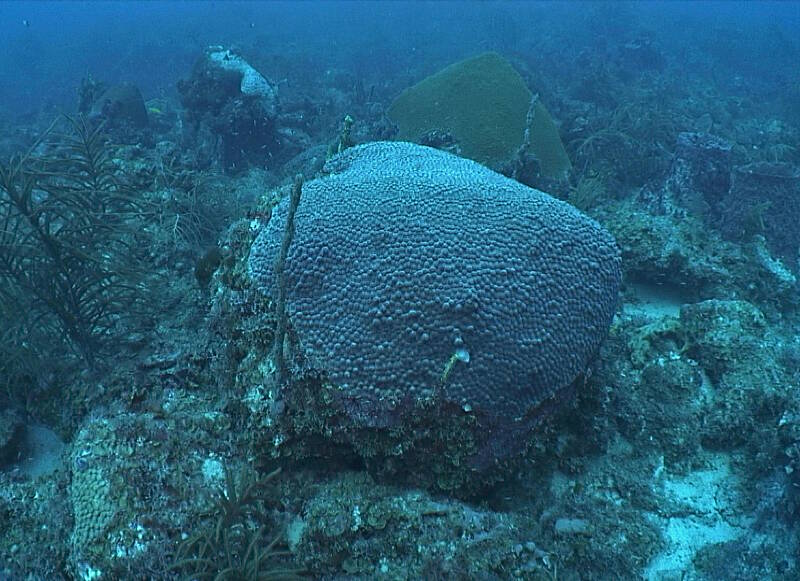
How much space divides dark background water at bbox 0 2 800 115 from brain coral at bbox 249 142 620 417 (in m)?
16.2

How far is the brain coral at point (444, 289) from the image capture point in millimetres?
2900

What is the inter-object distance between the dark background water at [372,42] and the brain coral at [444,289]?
16168 millimetres

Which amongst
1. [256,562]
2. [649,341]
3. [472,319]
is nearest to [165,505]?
[256,562]

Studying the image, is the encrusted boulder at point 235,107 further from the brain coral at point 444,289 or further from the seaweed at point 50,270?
the brain coral at point 444,289

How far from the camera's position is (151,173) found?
7.21 meters

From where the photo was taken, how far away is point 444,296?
3.04m

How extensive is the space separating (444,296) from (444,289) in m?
0.06

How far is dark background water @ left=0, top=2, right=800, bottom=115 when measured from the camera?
67.1 feet

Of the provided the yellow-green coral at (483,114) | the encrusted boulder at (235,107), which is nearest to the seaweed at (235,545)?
the yellow-green coral at (483,114)

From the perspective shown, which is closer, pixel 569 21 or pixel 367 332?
pixel 367 332

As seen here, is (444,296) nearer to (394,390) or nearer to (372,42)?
(394,390)

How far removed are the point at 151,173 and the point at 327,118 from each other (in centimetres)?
589

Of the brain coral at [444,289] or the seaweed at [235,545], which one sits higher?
the brain coral at [444,289]

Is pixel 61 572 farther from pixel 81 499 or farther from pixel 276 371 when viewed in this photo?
pixel 276 371
